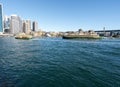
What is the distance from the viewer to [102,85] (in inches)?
598

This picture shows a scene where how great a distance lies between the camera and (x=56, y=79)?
17.1 meters

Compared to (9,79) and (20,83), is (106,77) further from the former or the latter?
(9,79)

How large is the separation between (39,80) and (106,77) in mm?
8444

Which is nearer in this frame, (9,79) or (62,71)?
(9,79)

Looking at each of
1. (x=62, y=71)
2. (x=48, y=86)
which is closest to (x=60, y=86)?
(x=48, y=86)

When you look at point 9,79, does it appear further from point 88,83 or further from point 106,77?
point 106,77

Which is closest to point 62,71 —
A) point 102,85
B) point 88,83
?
point 88,83

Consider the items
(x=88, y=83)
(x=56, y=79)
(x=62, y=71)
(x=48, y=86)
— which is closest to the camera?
(x=48, y=86)

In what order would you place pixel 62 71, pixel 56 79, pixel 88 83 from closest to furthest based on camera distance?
1. pixel 88 83
2. pixel 56 79
3. pixel 62 71

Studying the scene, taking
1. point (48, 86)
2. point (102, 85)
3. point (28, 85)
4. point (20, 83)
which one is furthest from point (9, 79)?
point (102, 85)

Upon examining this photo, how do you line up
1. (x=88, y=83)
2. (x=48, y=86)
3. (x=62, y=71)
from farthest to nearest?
1. (x=62, y=71)
2. (x=88, y=83)
3. (x=48, y=86)

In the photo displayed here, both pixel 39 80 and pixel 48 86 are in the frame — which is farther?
pixel 39 80

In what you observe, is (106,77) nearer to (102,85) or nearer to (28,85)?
(102,85)

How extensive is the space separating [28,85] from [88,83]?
6.58 meters
